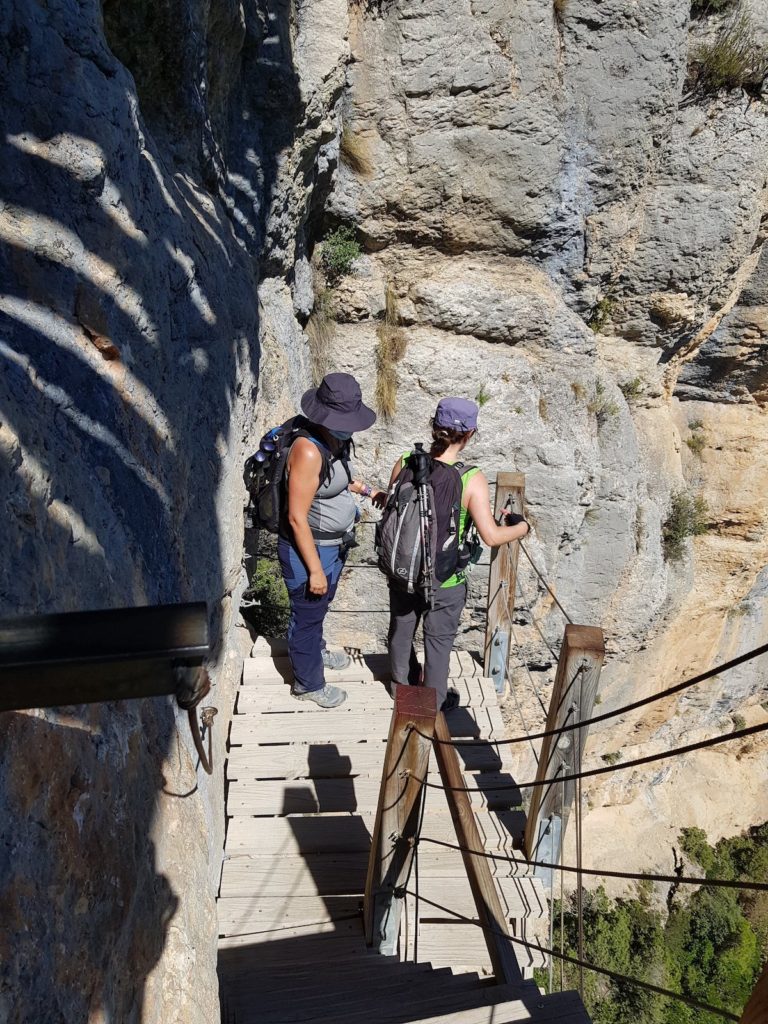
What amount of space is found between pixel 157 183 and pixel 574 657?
2854 mm

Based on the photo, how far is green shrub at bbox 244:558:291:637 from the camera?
18.2 ft

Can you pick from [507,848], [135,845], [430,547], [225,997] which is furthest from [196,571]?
[507,848]

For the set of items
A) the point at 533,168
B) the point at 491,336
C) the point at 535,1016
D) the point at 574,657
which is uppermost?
the point at 533,168

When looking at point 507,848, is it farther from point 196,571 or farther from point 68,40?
point 68,40

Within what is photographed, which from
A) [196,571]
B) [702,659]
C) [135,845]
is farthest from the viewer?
[702,659]

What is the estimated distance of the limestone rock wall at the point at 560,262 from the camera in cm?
644

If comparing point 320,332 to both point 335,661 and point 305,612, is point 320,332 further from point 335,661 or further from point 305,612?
point 305,612

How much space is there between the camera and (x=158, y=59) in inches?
147

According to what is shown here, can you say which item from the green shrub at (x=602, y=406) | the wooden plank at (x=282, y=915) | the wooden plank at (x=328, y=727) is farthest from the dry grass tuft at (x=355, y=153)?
the wooden plank at (x=282, y=915)

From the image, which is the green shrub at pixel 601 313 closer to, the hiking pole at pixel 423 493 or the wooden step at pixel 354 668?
the wooden step at pixel 354 668

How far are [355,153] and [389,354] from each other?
1.91 meters

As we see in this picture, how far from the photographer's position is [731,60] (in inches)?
270

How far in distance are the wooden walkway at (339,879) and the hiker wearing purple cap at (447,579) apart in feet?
1.61

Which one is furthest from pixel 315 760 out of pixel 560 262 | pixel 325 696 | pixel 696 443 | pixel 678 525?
pixel 696 443
